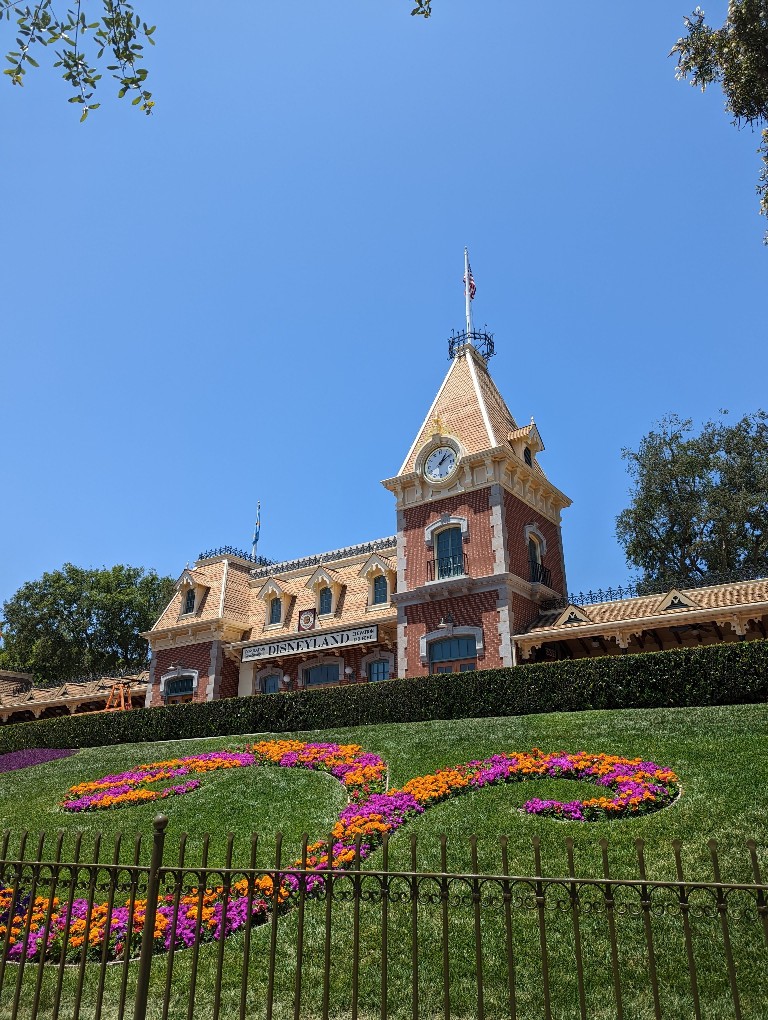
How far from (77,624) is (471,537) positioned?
115 feet

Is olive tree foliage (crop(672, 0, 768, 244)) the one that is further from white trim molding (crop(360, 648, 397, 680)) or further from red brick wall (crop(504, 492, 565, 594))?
white trim molding (crop(360, 648, 397, 680))

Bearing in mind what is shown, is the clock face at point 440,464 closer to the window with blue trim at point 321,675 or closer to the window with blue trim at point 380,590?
the window with blue trim at point 380,590

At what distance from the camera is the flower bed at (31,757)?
2297cm

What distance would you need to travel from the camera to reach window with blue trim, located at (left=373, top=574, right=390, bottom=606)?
29386 mm

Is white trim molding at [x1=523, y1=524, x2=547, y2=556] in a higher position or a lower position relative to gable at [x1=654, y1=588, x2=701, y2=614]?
higher

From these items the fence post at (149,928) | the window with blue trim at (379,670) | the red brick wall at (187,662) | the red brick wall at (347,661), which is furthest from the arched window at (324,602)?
the fence post at (149,928)

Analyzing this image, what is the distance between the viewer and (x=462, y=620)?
24.8 metres

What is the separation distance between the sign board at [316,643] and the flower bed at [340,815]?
9.33 metres

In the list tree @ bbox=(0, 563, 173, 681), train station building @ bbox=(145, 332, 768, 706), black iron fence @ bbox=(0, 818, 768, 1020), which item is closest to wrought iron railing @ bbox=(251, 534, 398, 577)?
train station building @ bbox=(145, 332, 768, 706)

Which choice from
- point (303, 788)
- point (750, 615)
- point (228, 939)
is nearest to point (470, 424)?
point (750, 615)

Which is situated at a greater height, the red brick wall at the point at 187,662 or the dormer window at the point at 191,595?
the dormer window at the point at 191,595

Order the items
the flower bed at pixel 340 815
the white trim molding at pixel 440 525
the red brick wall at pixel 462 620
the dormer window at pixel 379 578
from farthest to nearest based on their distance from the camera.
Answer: the dormer window at pixel 379 578 → the white trim molding at pixel 440 525 → the red brick wall at pixel 462 620 → the flower bed at pixel 340 815

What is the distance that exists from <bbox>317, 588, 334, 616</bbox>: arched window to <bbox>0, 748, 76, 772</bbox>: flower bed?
34.7 ft

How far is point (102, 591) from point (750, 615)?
42550 mm
